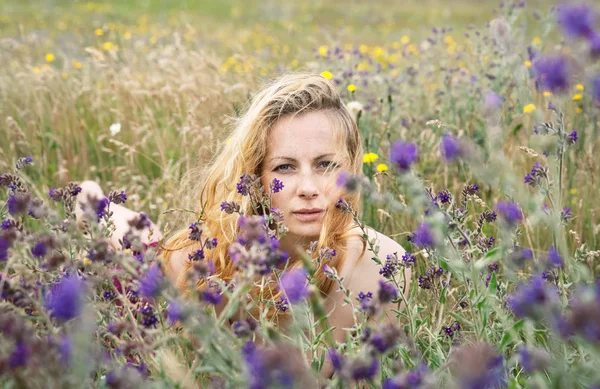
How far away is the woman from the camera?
2605 millimetres

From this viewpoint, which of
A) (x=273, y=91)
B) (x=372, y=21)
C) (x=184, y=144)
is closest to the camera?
(x=273, y=91)

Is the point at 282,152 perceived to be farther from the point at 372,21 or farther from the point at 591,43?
the point at 372,21

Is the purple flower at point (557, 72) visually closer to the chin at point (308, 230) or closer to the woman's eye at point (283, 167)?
the chin at point (308, 230)

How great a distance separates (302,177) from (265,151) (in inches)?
12.9

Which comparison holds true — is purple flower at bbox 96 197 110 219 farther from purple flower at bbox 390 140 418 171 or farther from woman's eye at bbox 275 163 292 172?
woman's eye at bbox 275 163 292 172

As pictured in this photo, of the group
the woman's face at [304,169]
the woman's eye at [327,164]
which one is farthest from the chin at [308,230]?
the woman's eye at [327,164]

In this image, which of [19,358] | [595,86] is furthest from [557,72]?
[19,358]

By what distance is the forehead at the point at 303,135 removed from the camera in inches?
108

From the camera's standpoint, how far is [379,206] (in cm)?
354

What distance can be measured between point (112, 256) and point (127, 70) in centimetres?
404

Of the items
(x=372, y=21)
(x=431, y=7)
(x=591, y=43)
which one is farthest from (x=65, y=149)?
(x=431, y=7)

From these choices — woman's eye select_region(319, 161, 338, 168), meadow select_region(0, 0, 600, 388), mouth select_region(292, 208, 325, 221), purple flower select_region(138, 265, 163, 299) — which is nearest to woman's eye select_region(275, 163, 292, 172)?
woman's eye select_region(319, 161, 338, 168)

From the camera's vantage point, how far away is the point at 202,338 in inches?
42.3

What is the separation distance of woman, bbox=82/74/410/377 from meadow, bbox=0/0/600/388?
5.2 inches
